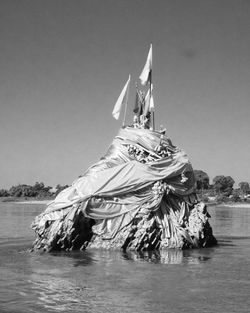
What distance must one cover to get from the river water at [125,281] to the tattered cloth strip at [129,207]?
3.70 ft

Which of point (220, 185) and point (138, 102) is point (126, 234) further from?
point (220, 185)

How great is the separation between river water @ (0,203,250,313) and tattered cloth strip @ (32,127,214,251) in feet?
3.70

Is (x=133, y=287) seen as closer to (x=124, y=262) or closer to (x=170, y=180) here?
(x=124, y=262)

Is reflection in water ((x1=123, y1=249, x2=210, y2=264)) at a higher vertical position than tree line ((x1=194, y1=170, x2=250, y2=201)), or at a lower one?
lower

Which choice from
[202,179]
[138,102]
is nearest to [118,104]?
[138,102]

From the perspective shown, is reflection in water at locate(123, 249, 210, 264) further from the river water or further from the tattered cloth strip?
the tattered cloth strip

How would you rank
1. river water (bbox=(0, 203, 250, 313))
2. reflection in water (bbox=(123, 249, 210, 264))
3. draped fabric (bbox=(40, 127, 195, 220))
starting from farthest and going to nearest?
draped fabric (bbox=(40, 127, 195, 220)) < reflection in water (bbox=(123, 249, 210, 264)) < river water (bbox=(0, 203, 250, 313))

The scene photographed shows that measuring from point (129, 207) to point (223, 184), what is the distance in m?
155

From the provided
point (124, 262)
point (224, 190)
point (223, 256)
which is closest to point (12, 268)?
point (124, 262)

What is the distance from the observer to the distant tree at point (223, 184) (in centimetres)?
17098

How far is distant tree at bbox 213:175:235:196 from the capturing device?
17098cm

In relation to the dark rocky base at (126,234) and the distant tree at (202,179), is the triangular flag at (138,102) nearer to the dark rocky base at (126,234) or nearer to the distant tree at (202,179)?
the dark rocky base at (126,234)

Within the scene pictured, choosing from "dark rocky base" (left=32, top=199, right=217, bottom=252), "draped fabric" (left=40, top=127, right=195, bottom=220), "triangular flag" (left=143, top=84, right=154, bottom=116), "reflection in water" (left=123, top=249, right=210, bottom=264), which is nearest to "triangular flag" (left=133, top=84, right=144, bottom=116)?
"triangular flag" (left=143, top=84, right=154, bottom=116)

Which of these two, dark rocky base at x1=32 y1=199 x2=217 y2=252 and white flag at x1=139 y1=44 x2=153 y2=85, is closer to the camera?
dark rocky base at x1=32 y1=199 x2=217 y2=252
